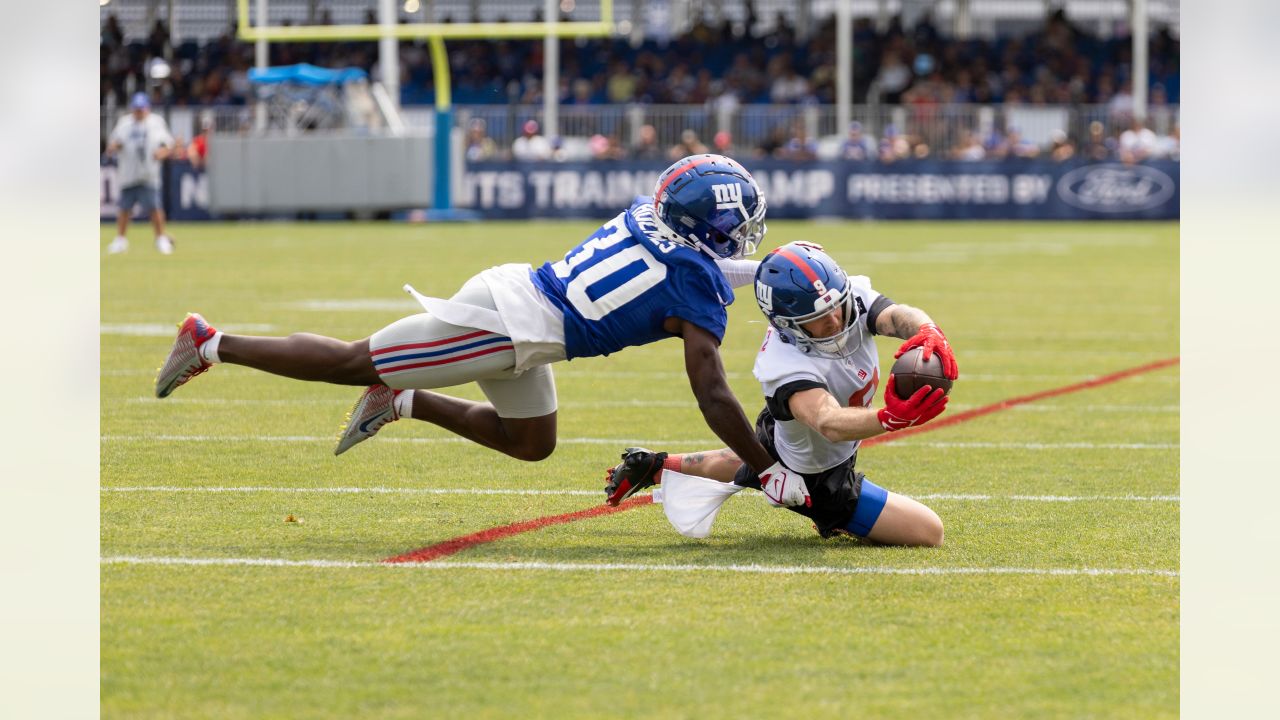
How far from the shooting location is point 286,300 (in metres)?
15.8

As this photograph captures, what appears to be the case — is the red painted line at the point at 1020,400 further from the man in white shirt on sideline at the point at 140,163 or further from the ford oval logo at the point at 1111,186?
the ford oval logo at the point at 1111,186

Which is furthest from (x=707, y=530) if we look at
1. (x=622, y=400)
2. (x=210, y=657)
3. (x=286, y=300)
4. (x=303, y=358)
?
(x=286, y=300)

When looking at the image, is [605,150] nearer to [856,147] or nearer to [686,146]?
[686,146]

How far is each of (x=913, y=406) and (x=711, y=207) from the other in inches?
42.5

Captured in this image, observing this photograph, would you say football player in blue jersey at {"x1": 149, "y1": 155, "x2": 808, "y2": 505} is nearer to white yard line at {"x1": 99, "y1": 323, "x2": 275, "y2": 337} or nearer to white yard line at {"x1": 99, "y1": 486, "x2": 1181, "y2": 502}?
white yard line at {"x1": 99, "y1": 486, "x2": 1181, "y2": 502}

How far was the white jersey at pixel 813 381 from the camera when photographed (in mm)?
5836

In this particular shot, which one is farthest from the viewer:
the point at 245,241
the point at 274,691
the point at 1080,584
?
the point at 245,241

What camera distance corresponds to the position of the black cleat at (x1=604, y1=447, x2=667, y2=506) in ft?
21.0

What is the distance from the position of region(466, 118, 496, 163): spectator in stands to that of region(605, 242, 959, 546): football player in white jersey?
28504 mm

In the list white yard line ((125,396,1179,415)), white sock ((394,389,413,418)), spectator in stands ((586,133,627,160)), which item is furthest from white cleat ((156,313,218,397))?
spectator in stands ((586,133,627,160))

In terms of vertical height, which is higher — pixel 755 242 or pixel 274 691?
pixel 755 242

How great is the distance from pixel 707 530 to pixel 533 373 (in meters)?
0.96

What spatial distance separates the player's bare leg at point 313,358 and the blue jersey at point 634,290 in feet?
2.27

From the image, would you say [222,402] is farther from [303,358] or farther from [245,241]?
[245,241]
